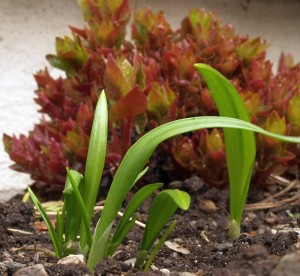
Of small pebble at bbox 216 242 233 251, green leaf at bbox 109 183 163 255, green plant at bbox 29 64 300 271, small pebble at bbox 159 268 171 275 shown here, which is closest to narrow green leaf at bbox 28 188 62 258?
green plant at bbox 29 64 300 271

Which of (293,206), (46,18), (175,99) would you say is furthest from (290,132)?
(46,18)

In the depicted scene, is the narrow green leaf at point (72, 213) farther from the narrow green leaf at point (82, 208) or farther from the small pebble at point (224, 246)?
the small pebble at point (224, 246)

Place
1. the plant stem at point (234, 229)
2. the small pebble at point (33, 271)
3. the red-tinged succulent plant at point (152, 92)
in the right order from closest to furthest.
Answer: the small pebble at point (33, 271), the plant stem at point (234, 229), the red-tinged succulent plant at point (152, 92)

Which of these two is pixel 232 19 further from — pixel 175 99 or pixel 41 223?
pixel 41 223

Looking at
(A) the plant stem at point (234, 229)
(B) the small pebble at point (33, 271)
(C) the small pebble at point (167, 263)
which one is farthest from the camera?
(A) the plant stem at point (234, 229)

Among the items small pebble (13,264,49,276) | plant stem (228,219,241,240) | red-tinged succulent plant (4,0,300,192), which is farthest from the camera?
red-tinged succulent plant (4,0,300,192)

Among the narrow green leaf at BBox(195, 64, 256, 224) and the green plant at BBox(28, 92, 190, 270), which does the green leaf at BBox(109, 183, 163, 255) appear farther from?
the narrow green leaf at BBox(195, 64, 256, 224)

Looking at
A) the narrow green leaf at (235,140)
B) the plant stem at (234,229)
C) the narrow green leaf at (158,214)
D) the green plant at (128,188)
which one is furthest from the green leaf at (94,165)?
the plant stem at (234,229)
